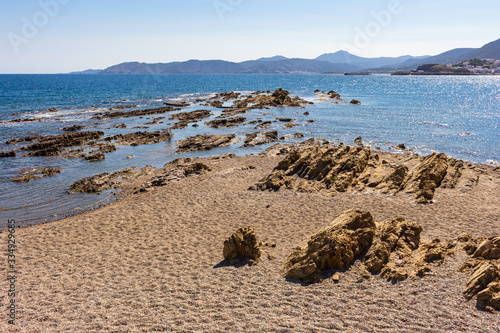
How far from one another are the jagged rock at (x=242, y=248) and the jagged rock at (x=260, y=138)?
23671mm

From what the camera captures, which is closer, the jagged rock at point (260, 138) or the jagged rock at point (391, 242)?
the jagged rock at point (391, 242)

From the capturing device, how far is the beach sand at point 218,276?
7.66 metres

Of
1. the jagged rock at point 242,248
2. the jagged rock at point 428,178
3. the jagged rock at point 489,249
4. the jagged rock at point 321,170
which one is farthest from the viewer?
the jagged rock at point 321,170

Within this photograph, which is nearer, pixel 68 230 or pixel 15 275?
pixel 15 275

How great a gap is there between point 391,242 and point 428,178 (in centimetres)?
907

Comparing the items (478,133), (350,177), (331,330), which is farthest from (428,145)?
(331,330)

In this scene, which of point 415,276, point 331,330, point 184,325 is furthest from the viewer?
point 415,276

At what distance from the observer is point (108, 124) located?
45.6 m

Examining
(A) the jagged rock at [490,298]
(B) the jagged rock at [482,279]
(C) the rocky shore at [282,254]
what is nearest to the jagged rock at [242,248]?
(C) the rocky shore at [282,254]

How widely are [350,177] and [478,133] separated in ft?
98.8

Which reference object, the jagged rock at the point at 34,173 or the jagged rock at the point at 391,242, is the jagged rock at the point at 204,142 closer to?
the jagged rock at the point at 34,173

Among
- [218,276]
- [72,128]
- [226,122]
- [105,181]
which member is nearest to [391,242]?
[218,276]

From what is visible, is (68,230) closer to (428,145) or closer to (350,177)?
(350,177)

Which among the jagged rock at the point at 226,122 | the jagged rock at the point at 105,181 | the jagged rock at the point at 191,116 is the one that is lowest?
the jagged rock at the point at 105,181
